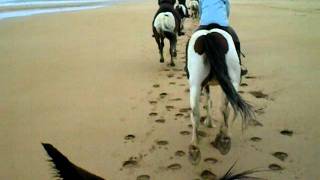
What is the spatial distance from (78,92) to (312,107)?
3.42 m

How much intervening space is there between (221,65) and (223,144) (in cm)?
91

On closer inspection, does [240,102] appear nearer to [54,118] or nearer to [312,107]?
[312,107]

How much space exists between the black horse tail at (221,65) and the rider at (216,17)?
53cm

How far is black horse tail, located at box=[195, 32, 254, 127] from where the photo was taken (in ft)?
11.0

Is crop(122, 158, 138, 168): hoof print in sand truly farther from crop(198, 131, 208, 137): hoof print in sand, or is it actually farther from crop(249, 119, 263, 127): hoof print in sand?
crop(249, 119, 263, 127): hoof print in sand

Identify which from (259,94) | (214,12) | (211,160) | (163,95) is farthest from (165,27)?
(211,160)

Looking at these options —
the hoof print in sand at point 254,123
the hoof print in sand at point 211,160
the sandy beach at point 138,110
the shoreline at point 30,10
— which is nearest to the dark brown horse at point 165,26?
the sandy beach at point 138,110

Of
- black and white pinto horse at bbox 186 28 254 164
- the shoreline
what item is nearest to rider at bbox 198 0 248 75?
black and white pinto horse at bbox 186 28 254 164

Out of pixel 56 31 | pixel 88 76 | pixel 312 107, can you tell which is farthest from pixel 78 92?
pixel 56 31

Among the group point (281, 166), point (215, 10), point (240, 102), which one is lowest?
point (281, 166)

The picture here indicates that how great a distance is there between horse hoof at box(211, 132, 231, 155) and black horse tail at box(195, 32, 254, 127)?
0.47 meters

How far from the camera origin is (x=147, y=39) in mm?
10383

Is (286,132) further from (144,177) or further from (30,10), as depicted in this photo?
(30,10)

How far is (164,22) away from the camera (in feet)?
25.2
